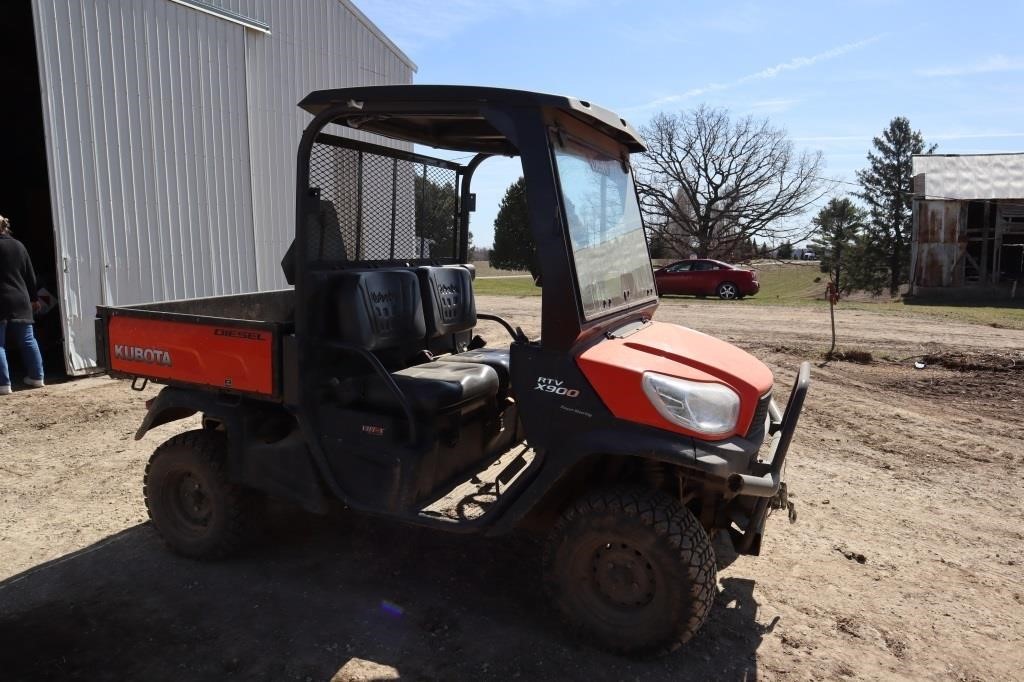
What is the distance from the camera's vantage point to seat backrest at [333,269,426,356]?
3.70 meters

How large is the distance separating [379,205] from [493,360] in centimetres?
122

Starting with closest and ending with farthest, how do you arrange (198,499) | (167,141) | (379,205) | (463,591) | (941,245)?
1. (463,591)
2. (198,499)
3. (379,205)
4. (167,141)
5. (941,245)

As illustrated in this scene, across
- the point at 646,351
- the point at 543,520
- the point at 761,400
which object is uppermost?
the point at 646,351

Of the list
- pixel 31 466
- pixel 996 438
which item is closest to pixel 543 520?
pixel 31 466

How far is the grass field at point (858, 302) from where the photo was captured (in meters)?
14.9

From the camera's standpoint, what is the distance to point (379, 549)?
4121mm

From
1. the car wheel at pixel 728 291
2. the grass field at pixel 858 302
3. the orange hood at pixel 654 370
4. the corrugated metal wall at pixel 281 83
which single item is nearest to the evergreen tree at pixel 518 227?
the orange hood at pixel 654 370

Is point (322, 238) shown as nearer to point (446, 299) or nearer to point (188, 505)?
point (446, 299)

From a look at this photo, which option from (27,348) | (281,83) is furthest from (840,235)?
(27,348)

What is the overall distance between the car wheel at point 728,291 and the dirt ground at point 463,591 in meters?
16.8

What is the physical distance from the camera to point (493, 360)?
4215 mm

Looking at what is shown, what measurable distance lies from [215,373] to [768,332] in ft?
35.5

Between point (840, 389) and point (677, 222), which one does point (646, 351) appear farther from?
point (677, 222)

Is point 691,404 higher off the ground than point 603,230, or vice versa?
point 603,230
